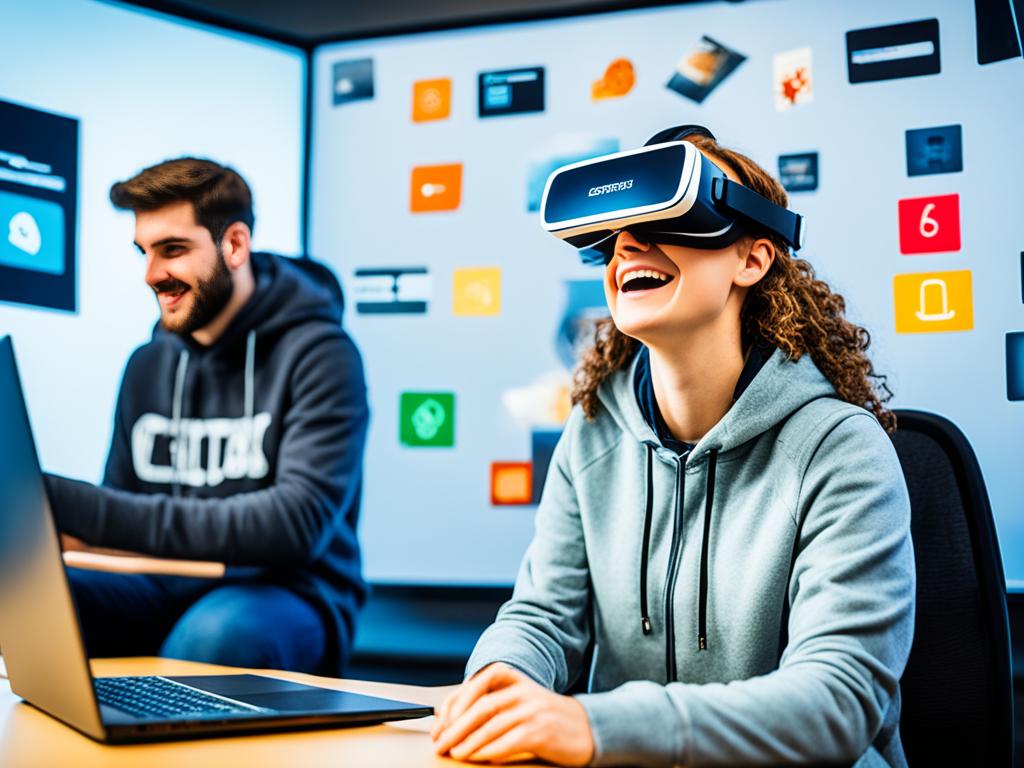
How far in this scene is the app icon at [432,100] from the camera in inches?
94.3

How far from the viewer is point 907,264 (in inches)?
78.5

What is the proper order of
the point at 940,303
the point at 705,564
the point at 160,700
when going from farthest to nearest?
the point at 940,303 < the point at 705,564 < the point at 160,700

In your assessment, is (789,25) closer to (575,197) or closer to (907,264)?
(907,264)

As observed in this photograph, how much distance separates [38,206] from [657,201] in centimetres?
150

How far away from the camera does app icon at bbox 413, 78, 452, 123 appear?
239 centimetres

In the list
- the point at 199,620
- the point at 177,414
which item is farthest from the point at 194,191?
the point at 199,620

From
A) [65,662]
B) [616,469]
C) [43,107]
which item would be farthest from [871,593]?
[43,107]

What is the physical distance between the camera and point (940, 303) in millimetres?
1961

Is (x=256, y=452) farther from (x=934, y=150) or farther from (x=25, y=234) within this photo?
(x=934, y=150)

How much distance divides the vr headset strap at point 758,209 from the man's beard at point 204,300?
126 cm

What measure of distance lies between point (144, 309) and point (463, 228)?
75cm

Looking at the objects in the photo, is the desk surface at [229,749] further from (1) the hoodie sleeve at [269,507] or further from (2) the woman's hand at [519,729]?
(1) the hoodie sleeve at [269,507]

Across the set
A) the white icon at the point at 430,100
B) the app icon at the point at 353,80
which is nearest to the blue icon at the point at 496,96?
the white icon at the point at 430,100

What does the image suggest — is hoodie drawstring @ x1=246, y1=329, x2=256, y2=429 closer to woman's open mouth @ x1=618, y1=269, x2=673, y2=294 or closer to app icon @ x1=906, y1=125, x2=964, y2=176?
woman's open mouth @ x1=618, y1=269, x2=673, y2=294
